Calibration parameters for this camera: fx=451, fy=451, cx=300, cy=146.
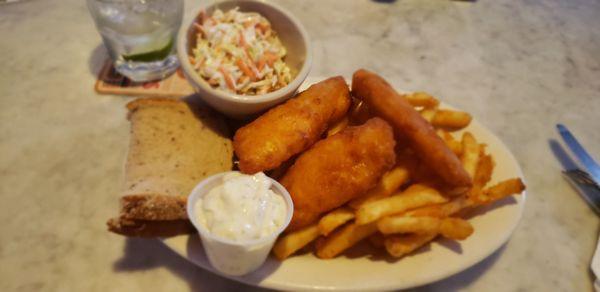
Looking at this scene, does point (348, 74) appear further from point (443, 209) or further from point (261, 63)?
point (443, 209)

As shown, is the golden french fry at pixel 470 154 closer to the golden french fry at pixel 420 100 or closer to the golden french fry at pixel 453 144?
the golden french fry at pixel 453 144

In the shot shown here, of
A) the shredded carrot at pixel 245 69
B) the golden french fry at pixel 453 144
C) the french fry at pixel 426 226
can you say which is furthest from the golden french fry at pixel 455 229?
the shredded carrot at pixel 245 69

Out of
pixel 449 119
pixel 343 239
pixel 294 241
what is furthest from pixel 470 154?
pixel 294 241

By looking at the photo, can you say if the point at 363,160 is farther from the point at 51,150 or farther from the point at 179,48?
the point at 51,150

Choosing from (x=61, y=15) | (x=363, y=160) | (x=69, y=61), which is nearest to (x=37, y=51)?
(x=69, y=61)

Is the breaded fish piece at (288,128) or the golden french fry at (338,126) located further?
the golden french fry at (338,126)

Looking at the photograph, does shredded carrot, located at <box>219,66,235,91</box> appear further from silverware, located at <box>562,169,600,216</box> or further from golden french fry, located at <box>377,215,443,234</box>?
silverware, located at <box>562,169,600,216</box>

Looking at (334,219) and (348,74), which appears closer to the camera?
(334,219)

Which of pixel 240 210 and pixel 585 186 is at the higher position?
pixel 240 210
